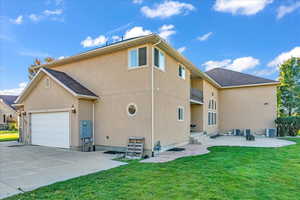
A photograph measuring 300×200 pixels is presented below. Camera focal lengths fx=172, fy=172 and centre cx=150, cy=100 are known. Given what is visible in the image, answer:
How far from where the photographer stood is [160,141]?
870 centimetres

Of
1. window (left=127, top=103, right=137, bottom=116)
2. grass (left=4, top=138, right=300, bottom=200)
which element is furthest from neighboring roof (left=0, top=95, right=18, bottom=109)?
grass (left=4, top=138, right=300, bottom=200)

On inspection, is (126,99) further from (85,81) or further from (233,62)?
(233,62)

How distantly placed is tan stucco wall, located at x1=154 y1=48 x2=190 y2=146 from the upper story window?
0.28 m

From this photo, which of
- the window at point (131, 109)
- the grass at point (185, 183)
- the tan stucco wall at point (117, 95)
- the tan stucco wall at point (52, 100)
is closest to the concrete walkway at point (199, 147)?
the tan stucco wall at point (117, 95)

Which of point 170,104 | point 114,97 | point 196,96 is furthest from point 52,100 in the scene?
point 196,96

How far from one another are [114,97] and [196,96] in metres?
7.48

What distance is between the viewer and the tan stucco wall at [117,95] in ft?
27.4

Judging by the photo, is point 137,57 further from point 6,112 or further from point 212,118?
point 6,112

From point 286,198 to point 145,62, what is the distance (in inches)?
270

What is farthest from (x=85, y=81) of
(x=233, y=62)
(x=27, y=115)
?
(x=233, y=62)

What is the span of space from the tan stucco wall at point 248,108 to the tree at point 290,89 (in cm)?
856

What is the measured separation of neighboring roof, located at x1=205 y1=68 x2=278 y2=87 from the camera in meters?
17.5

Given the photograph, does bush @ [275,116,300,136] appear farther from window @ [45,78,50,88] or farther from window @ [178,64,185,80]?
window @ [45,78,50,88]

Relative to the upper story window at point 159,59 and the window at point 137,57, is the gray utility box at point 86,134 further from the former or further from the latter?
the upper story window at point 159,59
